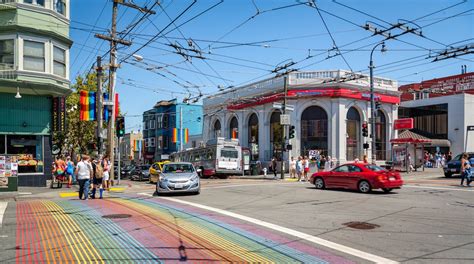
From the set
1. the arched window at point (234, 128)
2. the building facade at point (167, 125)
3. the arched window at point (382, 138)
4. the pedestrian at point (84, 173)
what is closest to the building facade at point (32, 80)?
the pedestrian at point (84, 173)

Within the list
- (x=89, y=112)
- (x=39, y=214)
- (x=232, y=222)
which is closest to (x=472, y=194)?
(x=232, y=222)

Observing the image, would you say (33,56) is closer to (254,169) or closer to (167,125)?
(254,169)

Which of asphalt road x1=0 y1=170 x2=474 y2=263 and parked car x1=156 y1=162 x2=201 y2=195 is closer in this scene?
asphalt road x1=0 y1=170 x2=474 y2=263

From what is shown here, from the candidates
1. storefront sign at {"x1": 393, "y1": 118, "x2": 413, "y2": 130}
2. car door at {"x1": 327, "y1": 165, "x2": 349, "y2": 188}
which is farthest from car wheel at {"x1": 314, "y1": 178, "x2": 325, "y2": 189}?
storefront sign at {"x1": 393, "y1": 118, "x2": 413, "y2": 130}

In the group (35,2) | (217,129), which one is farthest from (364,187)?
(217,129)

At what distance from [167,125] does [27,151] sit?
41.2m

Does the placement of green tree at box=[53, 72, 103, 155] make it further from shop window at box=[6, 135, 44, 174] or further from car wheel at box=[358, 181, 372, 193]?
car wheel at box=[358, 181, 372, 193]


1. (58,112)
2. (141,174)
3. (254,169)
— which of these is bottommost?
(141,174)

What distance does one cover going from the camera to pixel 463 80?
5650 cm

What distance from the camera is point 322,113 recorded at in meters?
36.8

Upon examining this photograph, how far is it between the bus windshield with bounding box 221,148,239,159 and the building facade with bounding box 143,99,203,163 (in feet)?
89.8

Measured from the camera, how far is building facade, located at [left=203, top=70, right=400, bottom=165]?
35969mm

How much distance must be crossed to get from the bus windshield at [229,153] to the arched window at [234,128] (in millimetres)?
11589

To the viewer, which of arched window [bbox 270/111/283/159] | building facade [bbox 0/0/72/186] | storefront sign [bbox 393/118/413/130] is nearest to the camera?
building facade [bbox 0/0/72/186]
